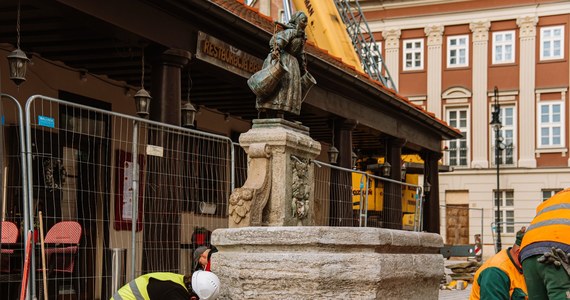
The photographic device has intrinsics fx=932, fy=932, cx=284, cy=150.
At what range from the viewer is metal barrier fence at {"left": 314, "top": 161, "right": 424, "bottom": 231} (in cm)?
1347

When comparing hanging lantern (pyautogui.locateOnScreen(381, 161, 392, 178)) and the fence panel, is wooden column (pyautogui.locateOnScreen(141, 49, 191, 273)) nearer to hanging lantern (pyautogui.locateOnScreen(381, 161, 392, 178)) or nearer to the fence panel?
the fence panel

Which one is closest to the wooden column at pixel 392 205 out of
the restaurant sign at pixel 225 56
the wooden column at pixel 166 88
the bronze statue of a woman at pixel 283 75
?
the restaurant sign at pixel 225 56

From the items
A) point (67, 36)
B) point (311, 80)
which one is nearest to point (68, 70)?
point (67, 36)

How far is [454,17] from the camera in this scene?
44.7 meters

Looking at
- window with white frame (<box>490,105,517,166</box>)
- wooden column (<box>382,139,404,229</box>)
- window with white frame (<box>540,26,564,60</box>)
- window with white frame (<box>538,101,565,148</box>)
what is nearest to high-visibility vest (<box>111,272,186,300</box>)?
wooden column (<box>382,139,404,229</box>)

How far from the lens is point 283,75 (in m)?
8.89

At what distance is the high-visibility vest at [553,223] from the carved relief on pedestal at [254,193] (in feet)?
10.2

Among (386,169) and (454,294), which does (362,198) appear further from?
(386,169)

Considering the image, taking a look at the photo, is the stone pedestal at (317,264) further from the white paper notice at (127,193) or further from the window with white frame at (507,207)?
the window with white frame at (507,207)

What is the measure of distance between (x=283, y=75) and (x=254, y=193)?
136cm

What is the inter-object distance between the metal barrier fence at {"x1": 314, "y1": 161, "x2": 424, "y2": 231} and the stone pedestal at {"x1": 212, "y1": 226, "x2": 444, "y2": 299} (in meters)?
4.89

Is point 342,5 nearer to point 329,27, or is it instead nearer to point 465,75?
point 329,27

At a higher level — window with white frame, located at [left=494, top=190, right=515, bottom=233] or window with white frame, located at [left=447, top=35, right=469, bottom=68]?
window with white frame, located at [left=447, top=35, right=469, bottom=68]

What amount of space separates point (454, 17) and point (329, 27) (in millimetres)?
25609
